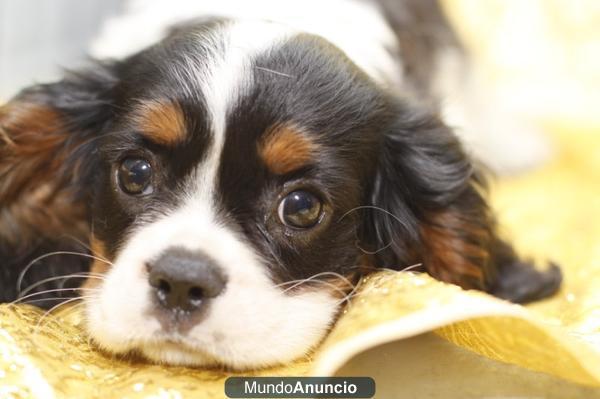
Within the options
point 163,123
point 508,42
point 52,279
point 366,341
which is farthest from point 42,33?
point 366,341

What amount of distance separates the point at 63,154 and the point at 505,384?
117 cm

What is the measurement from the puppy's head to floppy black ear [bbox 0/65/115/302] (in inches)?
0.4

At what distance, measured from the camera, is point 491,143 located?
3.66 m

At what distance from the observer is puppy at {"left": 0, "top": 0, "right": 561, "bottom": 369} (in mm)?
1652

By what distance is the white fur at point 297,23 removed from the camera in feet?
7.98

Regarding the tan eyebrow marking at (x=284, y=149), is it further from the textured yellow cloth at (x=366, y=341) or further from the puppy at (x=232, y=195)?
the textured yellow cloth at (x=366, y=341)

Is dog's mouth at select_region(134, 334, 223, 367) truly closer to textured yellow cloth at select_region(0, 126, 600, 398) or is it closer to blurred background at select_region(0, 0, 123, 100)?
textured yellow cloth at select_region(0, 126, 600, 398)

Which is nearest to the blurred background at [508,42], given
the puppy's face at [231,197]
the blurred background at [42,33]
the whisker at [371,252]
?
the blurred background at [42,33]

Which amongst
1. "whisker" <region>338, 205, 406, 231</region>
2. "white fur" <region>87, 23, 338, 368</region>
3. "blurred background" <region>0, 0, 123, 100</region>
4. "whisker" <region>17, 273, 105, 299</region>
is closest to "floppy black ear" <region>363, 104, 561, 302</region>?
"whisker" <region>338, 205, 406, 231</region>

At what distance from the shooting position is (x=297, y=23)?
94.1 inches

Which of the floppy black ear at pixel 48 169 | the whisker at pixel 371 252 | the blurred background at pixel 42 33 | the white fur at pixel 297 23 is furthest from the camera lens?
the blurred background at pixel 42 33

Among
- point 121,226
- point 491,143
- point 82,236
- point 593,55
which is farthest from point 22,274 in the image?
point 593,55

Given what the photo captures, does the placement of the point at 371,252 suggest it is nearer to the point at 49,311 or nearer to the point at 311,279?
the point at 311,279

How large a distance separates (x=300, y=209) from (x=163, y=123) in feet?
1.04
